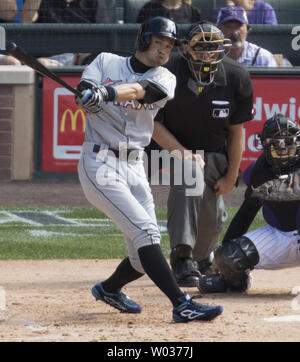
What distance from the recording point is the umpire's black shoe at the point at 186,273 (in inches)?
213

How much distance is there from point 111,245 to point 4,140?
3.08 meters

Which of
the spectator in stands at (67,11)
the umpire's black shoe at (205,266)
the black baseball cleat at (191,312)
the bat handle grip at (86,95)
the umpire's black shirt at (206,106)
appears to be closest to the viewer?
the bat handle grip at (86,95)

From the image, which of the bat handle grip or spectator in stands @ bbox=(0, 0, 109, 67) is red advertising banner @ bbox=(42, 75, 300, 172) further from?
the bat handle grip

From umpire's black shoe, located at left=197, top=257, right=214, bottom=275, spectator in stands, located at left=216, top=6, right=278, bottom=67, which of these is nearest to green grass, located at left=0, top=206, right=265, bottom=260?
umpire's black shoe, located at left=197, top=257, right=214, bottom=275

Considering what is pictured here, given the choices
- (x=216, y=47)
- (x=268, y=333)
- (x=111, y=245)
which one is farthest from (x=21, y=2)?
(x=268, y=333)

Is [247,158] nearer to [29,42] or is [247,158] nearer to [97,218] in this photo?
[97,218]

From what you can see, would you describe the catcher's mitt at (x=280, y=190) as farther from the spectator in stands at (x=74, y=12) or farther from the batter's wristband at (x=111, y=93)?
the spectator in stands at (x=74, y=12)

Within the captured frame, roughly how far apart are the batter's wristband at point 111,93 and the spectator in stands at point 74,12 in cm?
642

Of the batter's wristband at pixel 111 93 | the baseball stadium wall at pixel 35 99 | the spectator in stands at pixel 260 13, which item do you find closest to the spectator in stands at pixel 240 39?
the baseball stadium wall at pixel 35 99

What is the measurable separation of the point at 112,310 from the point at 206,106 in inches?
62.6

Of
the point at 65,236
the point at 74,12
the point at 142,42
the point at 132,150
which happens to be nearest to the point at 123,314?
the point at 132,150

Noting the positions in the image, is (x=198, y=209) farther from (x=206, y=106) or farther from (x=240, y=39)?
(x=240, y=39)

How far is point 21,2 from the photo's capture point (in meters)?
10.4

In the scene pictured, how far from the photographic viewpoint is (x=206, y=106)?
566 cm
